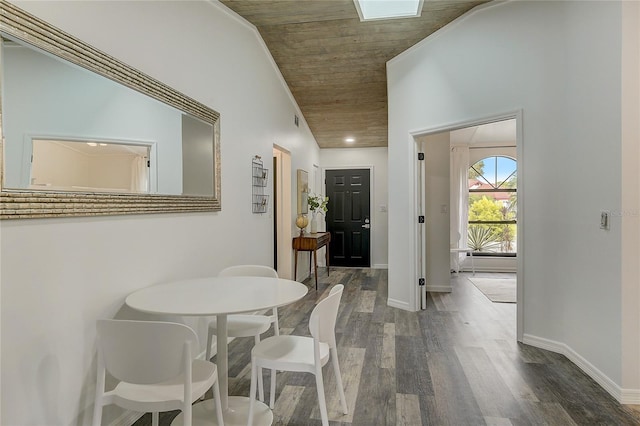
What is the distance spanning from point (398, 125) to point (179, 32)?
265 centimetres

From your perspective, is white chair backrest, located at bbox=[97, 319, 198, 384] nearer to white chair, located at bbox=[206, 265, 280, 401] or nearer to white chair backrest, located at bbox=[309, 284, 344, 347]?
white chair backrest, located at bbox=[309, 284, 344, 347]

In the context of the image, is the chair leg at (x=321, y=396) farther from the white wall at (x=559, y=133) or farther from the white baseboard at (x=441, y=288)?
the white baseboard at (x=441, y=288)

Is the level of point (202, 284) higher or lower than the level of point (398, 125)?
lower

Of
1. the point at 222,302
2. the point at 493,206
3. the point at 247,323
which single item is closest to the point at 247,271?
the point at 247,323

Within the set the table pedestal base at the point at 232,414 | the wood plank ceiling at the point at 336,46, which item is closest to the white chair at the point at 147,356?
the table pedestal base at the point at 232,414

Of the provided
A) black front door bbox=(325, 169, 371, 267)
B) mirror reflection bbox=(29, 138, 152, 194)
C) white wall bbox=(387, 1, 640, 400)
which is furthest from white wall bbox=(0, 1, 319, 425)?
black front door bbox=(325, 169, 371, 267)

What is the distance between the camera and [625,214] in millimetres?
2266

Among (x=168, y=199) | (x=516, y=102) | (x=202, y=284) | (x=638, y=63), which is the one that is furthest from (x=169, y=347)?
(x=516, y=102)

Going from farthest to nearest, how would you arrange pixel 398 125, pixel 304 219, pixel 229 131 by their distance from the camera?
1. pixel 304 219
2. pixel 398 125
3. pixel 229 131

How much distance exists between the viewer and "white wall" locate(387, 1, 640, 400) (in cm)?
235

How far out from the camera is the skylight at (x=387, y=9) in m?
3.48

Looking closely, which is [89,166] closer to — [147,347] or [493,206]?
[147,347]

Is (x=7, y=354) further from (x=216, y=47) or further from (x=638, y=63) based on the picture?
(x=638, y=63)

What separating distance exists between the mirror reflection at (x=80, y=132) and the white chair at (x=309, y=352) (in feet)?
3.83
